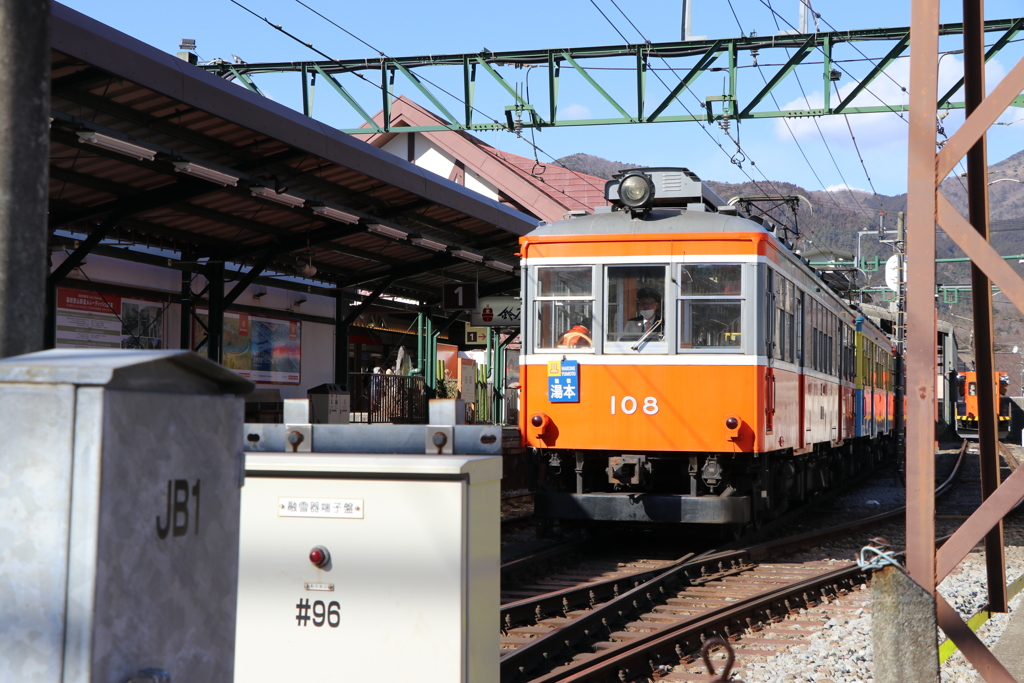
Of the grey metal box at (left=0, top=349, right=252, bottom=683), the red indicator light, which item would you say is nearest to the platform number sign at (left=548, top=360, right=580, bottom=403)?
the red indicator light

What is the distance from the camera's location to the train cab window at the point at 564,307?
9.79m

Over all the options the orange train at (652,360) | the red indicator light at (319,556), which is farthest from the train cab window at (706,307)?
the red indicator light at (319,556)

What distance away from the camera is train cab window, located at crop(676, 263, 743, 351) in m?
9.55

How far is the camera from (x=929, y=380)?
13.6 ft

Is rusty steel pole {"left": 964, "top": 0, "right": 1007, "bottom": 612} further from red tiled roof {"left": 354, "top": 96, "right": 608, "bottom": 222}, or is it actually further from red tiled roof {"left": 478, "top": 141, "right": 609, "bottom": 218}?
red tiled roof {"left": 478, "top": 141, "right": 609, "bottom": 218}

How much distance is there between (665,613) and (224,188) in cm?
641

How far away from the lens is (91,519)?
1.90 metres

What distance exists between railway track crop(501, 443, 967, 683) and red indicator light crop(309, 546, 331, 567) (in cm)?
255

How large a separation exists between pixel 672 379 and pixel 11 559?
8001mm

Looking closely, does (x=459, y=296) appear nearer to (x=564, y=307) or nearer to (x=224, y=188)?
(x=224, y=188)

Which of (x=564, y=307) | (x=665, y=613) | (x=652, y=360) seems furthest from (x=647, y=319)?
(x=665, y=613)

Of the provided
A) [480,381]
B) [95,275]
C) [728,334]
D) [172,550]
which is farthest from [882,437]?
[172,550]

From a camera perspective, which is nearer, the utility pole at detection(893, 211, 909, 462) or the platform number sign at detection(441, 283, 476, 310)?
the platform number sign at detection(441, 283, 476, 310)

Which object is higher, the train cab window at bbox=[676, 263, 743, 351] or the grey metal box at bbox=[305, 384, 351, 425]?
the train cab window at bbox=[676, 263, 743, 351]
